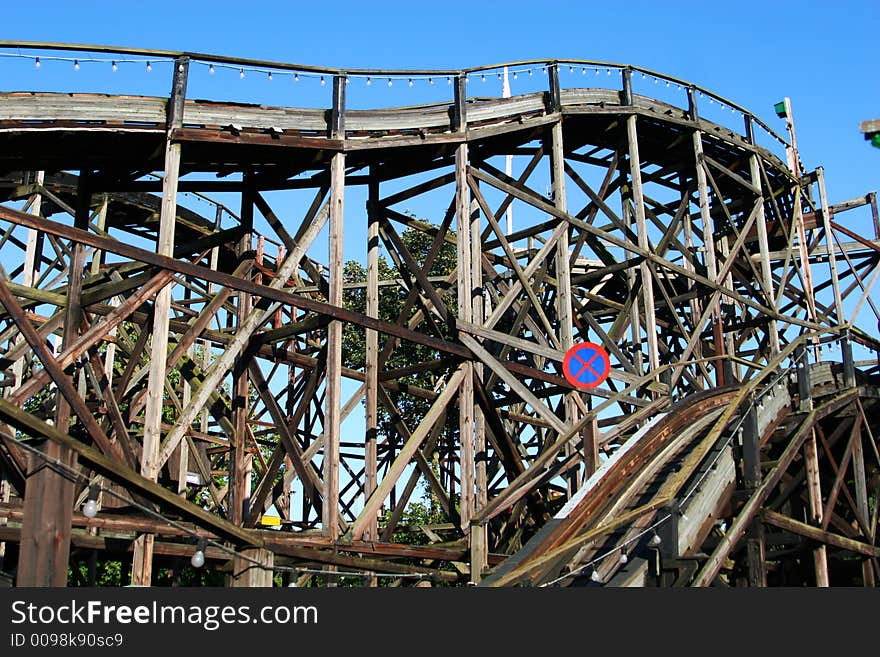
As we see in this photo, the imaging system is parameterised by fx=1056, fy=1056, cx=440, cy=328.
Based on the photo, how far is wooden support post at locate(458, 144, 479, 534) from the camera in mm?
13641

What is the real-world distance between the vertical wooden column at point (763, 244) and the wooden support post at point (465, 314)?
7.96 m

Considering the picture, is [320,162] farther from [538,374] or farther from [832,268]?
[832,268]

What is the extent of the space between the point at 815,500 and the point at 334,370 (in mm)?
6668

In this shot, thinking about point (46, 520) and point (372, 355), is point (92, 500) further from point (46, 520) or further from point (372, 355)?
point (372, 355)

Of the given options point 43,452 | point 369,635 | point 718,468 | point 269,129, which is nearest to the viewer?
point 43,452

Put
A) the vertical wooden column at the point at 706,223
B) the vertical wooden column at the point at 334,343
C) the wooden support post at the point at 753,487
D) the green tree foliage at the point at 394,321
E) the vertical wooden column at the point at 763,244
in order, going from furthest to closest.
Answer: the green tree foliage at the point at 394,321
the vertical wooden column at the point at 763,244
the vertical wooden column at the point at 706,223
the vertical wooden column at the point at 334,343
the wooden support post at the point at 753,487

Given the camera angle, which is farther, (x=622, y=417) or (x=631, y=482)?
(x=622, y=417)

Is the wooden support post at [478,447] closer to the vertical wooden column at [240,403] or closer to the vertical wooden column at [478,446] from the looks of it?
the vertical wooden column at [478,446]

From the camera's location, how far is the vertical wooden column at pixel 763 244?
2019cm

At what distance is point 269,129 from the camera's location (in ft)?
43.4

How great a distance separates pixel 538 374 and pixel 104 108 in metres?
6.65

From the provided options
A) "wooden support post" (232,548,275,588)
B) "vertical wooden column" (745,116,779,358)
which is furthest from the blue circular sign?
"vertical wooden column" (745,116,779,358)

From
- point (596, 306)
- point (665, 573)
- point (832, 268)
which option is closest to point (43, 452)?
point (665, 573)

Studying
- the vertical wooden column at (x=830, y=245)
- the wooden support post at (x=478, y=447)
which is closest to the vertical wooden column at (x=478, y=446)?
the wooden support post at (x=478, y=447)
